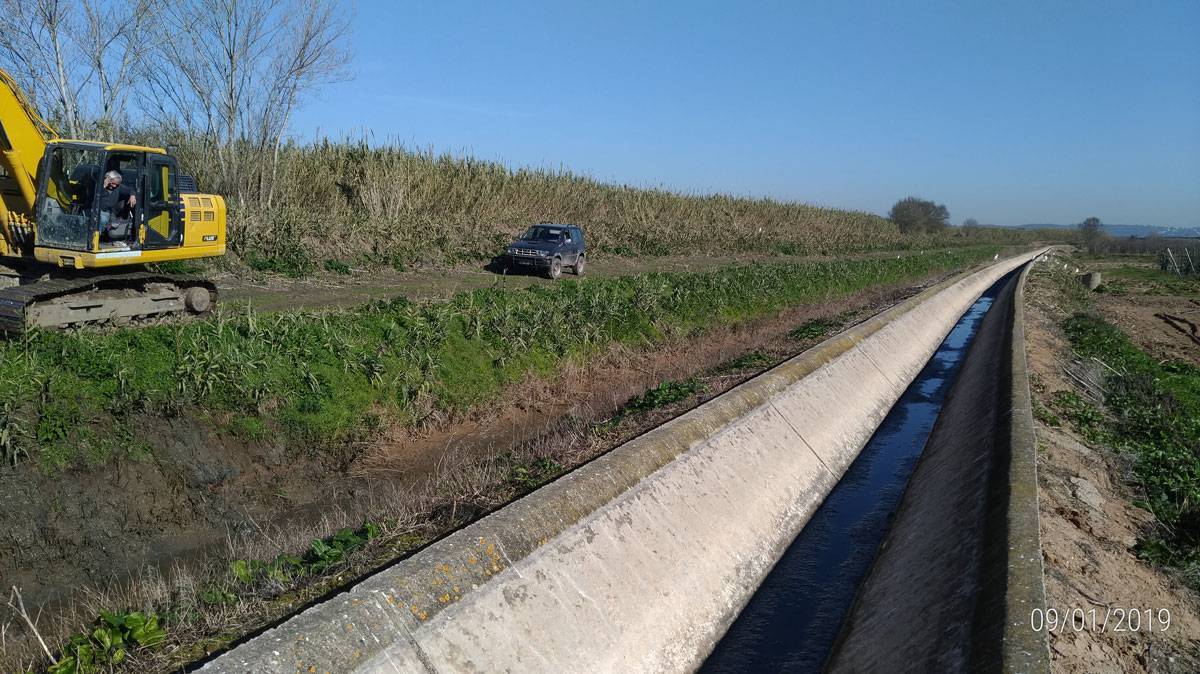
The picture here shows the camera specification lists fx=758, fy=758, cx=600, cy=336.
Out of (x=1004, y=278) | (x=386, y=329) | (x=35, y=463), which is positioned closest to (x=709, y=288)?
(x=386, y=329)

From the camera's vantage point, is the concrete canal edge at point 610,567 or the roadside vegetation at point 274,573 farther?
the concrete canal edge at point 610,567

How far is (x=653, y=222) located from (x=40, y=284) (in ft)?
90.5

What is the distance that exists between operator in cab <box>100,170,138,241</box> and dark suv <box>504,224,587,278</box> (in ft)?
38.3

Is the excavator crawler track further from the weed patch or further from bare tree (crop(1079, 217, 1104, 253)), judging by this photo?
bare tree (crop(1079, 217, 1104, 253))

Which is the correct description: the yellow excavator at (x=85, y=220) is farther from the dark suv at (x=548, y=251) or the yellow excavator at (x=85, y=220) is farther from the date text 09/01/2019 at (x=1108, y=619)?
the date text 09/01/2019 at (x=1108, y=619)

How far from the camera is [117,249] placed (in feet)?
35.8

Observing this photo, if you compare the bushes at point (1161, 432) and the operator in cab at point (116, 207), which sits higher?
the operator in cab at point (116, 207)

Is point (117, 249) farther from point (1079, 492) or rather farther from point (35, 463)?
point (1079, 492)

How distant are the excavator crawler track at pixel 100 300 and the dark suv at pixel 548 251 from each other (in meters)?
10.5

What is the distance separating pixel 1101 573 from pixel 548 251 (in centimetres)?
1710

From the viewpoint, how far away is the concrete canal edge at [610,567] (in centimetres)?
405

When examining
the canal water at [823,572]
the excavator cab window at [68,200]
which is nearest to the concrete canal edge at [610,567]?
the canal water at [823,572]

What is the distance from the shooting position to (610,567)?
5766 mm

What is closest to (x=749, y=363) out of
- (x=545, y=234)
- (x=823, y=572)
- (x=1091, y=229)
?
(x=823, y=572)
